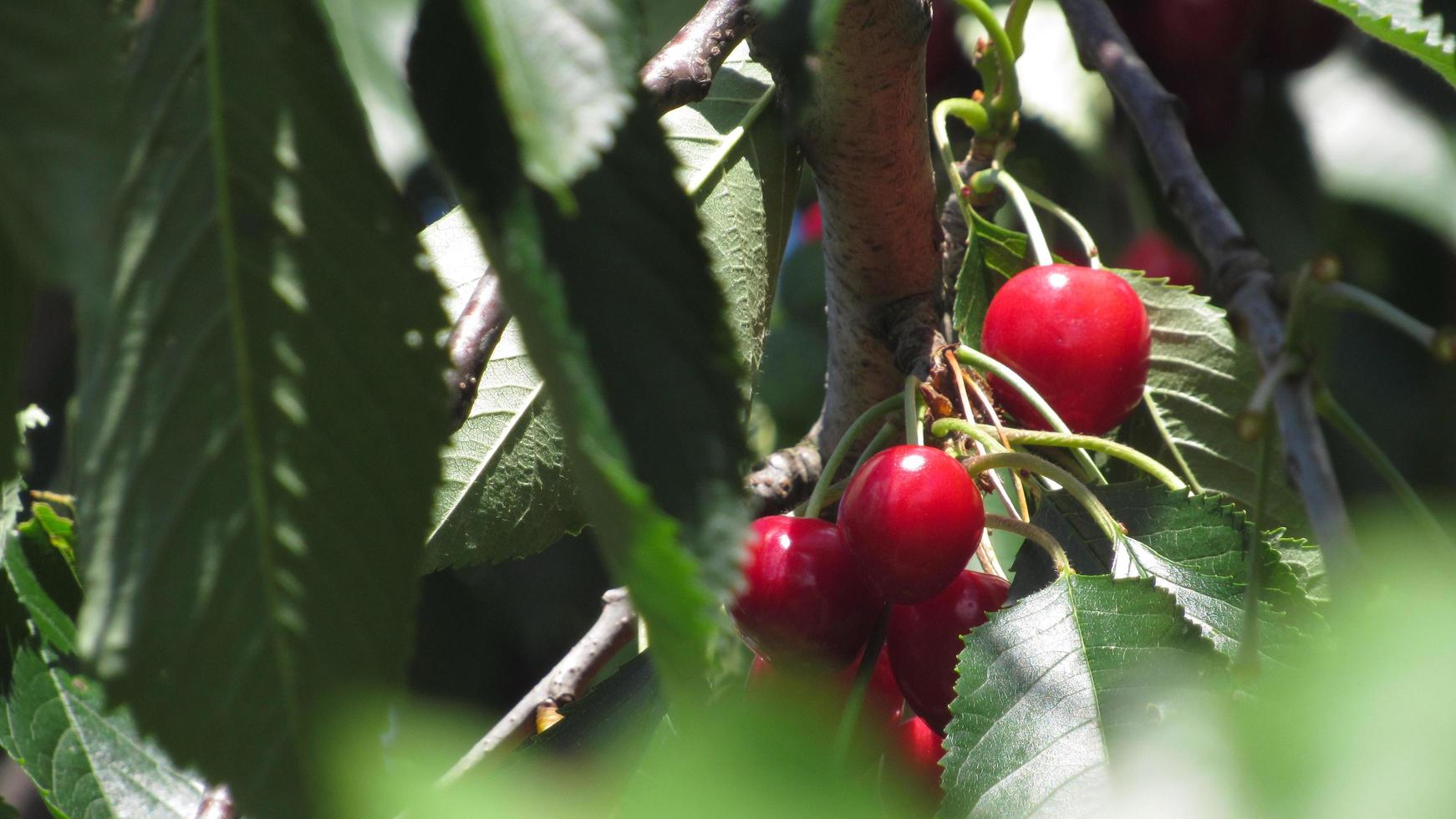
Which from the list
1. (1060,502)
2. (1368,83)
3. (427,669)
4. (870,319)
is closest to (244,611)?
(1060,502)

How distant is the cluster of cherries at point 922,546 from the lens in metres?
0.60

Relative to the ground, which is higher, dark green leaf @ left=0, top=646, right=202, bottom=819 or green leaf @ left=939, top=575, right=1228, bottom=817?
green leaf @ left=939, top=575, right=1228, bottom=817

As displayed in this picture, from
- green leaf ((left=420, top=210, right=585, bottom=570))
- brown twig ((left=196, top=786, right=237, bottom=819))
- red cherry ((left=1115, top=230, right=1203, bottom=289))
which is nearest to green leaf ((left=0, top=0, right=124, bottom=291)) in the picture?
brown twig ((left=196, top=786, right=237, bottom=819))

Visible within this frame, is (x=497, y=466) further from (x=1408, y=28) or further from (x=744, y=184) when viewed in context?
(x=1408, y=28)

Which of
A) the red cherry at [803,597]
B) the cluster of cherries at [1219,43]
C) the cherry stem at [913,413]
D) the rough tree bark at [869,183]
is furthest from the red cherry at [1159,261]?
the red cherry at [803,597]

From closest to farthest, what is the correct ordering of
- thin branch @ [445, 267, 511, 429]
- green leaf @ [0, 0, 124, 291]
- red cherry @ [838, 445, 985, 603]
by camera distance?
green leaf @ [0, 0, 124, 291] → thin branch @ [445, 267, 511, 429] → red cherry @ [838, 445, 985, 603]

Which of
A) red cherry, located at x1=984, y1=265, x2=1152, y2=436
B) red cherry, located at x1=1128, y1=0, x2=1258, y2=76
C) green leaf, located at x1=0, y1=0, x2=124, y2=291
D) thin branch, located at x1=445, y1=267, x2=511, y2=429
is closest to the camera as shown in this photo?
green leaf, located at x1=0, y1=0, x2=124, y2=291

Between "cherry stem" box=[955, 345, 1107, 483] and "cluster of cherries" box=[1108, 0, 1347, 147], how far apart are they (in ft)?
1.72

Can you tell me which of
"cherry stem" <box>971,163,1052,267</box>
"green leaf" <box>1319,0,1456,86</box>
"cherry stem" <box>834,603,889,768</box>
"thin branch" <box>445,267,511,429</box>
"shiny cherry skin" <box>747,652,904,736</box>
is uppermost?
"green leaf" <box>1319,0,1456,86</box>

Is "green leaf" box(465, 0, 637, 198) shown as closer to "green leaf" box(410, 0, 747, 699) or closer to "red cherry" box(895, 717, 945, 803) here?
"green leaf" box(410, 0, 747, 699)

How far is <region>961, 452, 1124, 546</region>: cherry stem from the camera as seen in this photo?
2.10 feet

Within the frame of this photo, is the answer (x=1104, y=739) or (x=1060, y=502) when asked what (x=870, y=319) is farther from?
(x=1104, y=739)

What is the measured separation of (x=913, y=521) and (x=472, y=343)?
9.3 inches

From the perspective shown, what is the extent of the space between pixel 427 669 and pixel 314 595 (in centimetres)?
120
